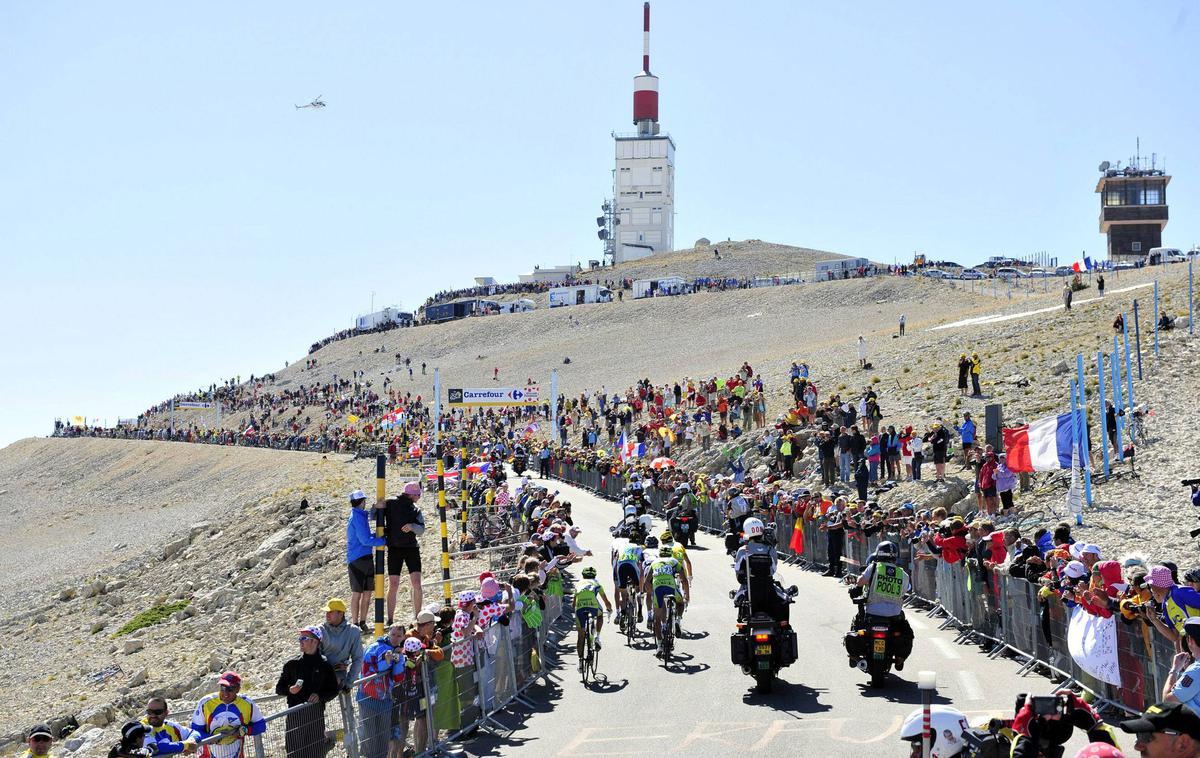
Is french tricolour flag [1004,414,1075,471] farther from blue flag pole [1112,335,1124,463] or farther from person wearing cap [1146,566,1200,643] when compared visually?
person wearing cap [1146,566,1200,643]

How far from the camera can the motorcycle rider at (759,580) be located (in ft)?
45.4

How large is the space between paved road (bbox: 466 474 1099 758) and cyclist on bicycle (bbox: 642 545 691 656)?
557 millimetres

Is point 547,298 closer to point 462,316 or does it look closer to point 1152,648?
point 462,316

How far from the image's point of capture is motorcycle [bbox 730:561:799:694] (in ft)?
43.8

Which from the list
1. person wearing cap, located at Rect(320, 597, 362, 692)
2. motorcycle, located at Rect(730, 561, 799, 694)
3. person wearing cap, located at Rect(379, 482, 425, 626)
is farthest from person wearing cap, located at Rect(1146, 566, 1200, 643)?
person wearing cap, located at Rect(379, 482, 425, 626)

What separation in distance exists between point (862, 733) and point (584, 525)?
20729mm

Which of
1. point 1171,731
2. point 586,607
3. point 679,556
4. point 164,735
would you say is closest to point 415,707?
point 164,735

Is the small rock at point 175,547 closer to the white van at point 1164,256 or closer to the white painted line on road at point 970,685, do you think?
the white painted line on road at point 970,685

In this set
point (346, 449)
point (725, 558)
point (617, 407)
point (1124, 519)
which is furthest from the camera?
point (346, 449)

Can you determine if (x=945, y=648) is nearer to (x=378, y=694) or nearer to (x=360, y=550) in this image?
(x=360, y=550)

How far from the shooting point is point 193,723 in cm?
953

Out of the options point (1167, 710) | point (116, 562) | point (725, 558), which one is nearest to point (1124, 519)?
point (725, 558)

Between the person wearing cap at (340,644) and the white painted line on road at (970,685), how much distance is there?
20.8 feet

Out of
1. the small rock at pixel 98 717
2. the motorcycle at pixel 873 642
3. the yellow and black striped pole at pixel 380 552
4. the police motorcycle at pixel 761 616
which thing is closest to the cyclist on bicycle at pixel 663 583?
the police motorcycle at pixel 761 616
